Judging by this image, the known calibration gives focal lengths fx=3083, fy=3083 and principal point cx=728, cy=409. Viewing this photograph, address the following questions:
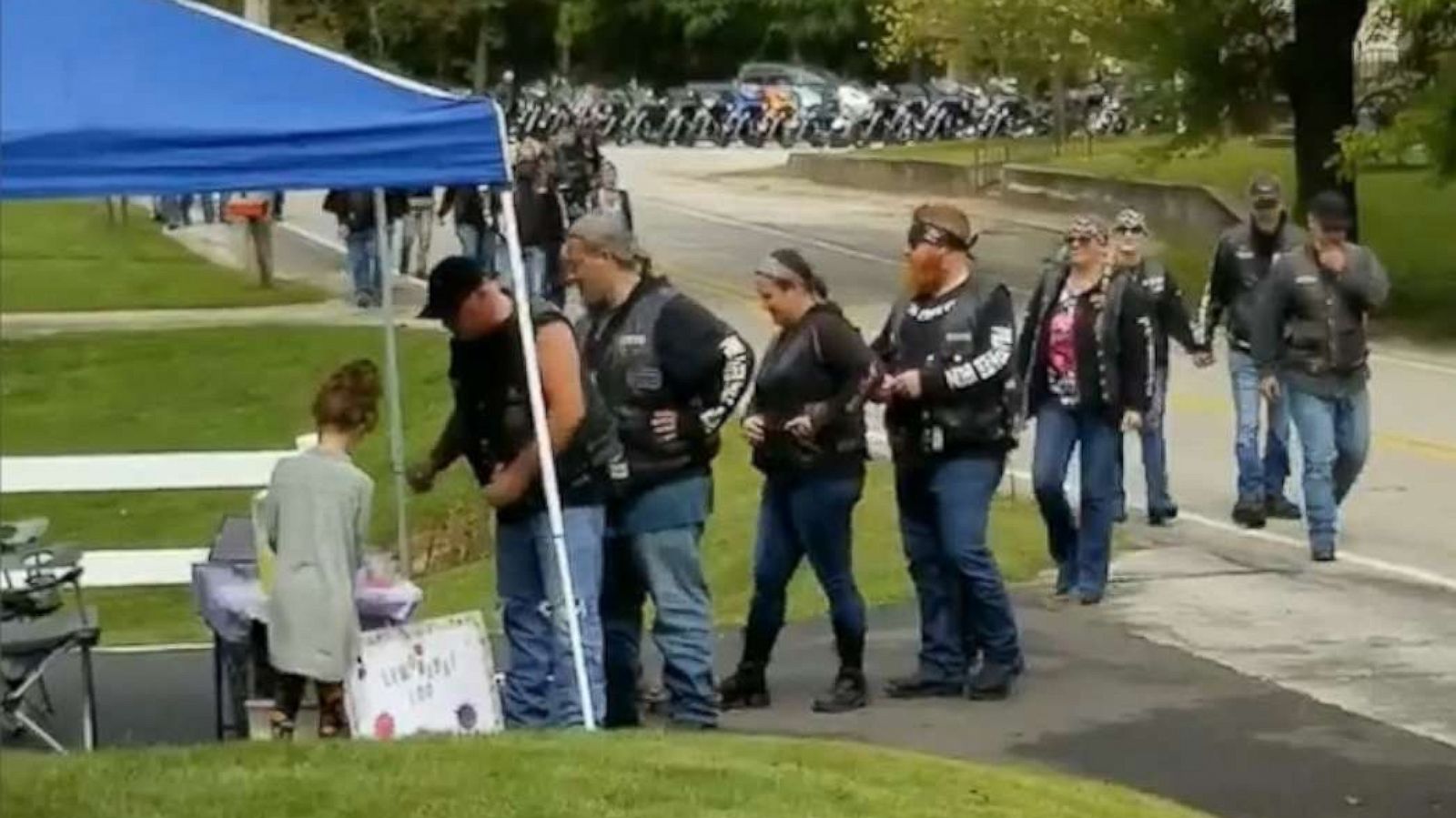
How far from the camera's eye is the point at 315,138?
8445 mm

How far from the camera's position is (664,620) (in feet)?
32.5

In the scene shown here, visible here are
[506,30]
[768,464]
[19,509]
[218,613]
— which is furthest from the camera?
[506,30]

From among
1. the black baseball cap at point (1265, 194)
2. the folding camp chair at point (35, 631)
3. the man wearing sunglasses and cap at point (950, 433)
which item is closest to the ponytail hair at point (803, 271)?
the man wearing sunglasses and cap at point (950, 433)

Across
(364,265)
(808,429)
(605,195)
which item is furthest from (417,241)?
(808,429)

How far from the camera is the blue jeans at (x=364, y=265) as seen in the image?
27719 millimetres

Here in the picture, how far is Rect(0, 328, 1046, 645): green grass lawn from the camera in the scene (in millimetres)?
14492

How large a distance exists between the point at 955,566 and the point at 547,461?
2073mm

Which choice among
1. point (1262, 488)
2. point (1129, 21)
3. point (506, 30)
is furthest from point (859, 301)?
point (506, 30)

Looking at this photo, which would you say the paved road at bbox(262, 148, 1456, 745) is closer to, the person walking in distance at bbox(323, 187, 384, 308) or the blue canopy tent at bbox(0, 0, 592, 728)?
the person walking in distance at bbox(323, 187, 384, 308)

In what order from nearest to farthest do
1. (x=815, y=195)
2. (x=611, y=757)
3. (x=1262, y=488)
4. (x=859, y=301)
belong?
(x=611, y=757)
(x=1262, y=488)
(x=859, y=301)
(x=815, y=195)

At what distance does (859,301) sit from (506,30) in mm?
51108

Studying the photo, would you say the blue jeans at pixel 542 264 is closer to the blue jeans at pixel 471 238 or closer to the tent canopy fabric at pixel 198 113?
the blue jeans at pixel 471 238

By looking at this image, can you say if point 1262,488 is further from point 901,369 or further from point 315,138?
point 315,138

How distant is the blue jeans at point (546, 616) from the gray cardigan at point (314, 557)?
2.26 feet
